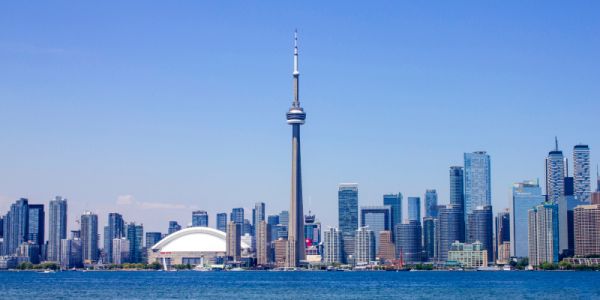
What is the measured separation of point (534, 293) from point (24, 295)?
197ft

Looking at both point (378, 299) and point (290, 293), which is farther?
point (290, 293)

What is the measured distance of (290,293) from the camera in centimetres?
12494

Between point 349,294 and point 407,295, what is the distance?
6748mm

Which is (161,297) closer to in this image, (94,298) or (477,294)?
(94,298)

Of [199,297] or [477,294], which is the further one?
[477,294]

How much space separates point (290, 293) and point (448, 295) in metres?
18.8

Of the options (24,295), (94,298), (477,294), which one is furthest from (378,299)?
(24,295)

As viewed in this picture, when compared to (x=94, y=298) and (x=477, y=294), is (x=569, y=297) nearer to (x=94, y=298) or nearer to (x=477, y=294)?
(x=477, y=294)

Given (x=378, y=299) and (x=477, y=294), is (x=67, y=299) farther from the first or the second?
(x=477, y=294)

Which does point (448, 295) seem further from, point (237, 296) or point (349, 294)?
point (237, 296)

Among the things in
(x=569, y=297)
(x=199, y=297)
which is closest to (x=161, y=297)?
(x=199, y=297)

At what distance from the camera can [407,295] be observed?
121375mm

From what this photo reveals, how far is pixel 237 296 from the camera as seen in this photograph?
118 meters

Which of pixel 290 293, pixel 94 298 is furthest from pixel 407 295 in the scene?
pixel 94 298
